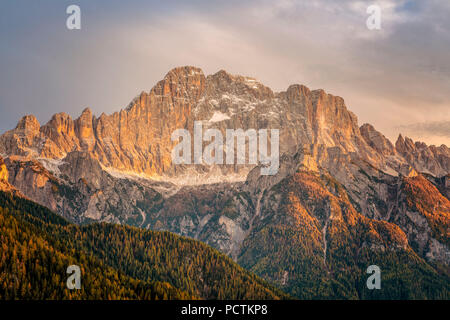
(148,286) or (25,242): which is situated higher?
(25,242)
